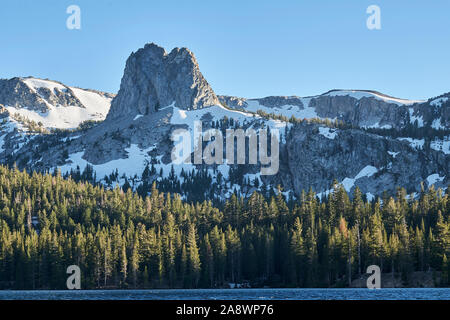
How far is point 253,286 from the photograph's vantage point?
16838 centimetres

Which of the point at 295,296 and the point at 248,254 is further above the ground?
the point at 295,296

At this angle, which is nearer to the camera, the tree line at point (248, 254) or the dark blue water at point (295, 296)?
the dark blue water at point (295, 296)

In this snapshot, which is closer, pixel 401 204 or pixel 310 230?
pixel 310 230

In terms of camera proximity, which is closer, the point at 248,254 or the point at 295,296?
the point at 295,296

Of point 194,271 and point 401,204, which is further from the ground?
point 401,204

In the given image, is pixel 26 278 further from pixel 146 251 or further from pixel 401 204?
pixel 401 204

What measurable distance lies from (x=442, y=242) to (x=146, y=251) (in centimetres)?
6835

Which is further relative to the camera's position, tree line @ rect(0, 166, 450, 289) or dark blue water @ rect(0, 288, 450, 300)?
tree line @ rect(0, 166, 450, 289)
